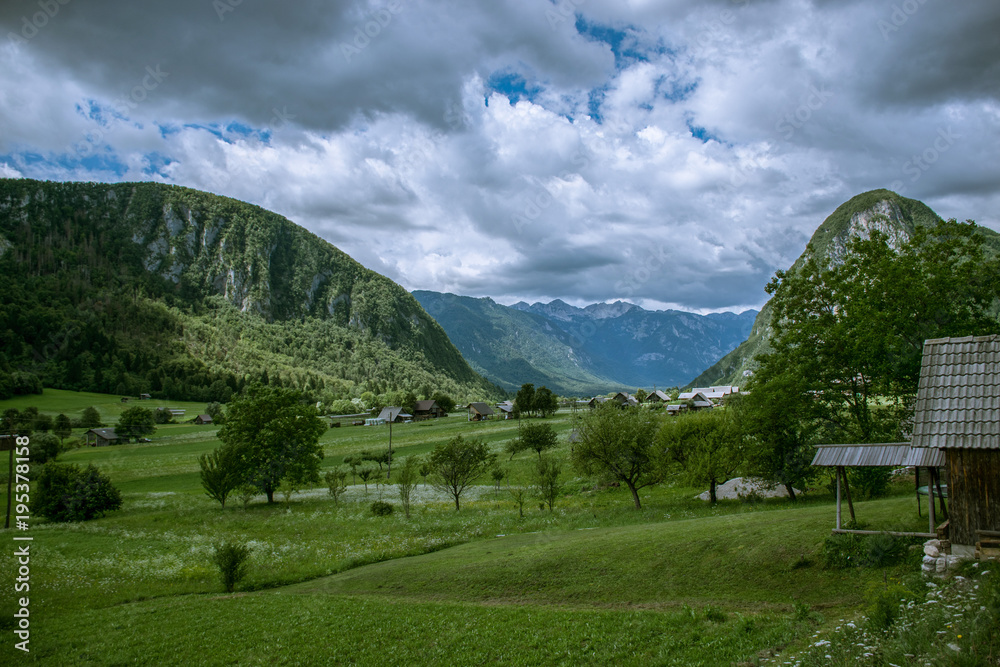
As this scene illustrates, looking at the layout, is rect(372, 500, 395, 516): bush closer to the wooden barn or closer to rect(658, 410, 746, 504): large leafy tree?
rect(658, 410, 746, 504): large leafy tree

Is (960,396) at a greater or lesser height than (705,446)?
greater

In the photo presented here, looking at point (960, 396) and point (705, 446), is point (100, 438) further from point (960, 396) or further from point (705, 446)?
point (960, 396)

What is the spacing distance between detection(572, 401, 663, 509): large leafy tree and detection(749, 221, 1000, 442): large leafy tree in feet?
31.1

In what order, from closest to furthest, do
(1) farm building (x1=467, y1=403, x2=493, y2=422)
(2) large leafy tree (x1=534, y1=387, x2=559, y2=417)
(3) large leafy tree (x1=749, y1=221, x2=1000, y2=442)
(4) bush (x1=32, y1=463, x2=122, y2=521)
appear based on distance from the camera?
(3) large leafy tree (x1=749, y1=221, x2=1000, y2=442) < (4) bush (x1=32, y1=463, x2=122, y2=521) < (2) large leafy tree (x1=534, y1=387, x2=559, y2=417) < (1) farm building (x1=467, y1=403, x2=493, y2=422)

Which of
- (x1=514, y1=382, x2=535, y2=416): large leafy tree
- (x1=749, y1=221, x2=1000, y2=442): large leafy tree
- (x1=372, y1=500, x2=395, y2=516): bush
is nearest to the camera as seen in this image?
(x1=749, y1=221, x2=1000, y2=442): large leafy tree

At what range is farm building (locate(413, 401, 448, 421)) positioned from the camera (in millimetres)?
167875

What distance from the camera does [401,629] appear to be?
1582cm

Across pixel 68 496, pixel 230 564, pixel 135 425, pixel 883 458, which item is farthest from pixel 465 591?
pixel 135 425

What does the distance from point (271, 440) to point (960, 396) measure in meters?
56.0

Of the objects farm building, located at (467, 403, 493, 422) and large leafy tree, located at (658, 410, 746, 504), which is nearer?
large leafy tree, located at (658, 410, 746, 504)

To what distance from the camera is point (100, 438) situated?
357ft

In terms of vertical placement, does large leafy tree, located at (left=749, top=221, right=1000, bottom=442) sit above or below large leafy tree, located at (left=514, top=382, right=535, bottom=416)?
above

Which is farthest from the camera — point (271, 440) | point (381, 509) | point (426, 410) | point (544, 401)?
point (426, 410)

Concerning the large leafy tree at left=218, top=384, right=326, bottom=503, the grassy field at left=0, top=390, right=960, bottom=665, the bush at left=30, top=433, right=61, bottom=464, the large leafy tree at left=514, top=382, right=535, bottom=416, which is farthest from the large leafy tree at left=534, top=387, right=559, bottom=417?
the bush at left=30, top=433, right=61, bottom=464
